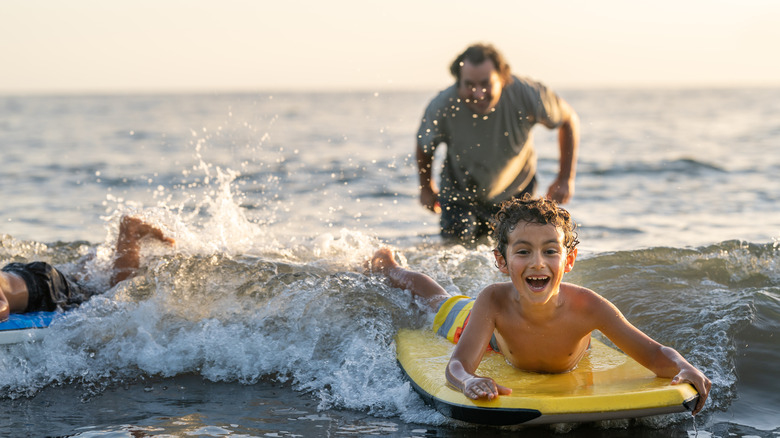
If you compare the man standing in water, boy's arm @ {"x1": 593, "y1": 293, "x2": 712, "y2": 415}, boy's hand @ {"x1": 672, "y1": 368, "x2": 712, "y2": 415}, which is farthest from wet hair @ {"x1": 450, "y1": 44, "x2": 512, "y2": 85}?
boy's hand @ {"x1": 672, "y1": 368, "x2": 712, "y2": 415}

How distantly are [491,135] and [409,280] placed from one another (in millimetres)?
1621

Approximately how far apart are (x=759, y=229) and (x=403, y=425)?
6.00m

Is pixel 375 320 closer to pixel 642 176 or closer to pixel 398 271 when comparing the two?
pixel 398 271

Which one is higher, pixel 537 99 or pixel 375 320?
pixel 537 99

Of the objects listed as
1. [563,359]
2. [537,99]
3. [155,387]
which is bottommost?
[155,387]

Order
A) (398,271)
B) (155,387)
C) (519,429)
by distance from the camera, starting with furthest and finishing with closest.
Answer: (398,271), (155,387), (519,429)

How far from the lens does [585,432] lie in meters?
3.62

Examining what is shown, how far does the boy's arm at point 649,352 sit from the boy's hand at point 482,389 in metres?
0.68

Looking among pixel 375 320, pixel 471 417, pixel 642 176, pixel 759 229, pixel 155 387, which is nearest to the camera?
pixel 471 417

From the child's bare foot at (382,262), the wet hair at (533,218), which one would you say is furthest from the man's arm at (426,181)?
the wet hair at (533,218)

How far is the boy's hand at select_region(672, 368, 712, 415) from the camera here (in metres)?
3.45

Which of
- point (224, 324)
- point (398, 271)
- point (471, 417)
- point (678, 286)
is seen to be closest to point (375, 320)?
point (398, 271)

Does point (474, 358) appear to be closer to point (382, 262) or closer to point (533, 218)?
point (533, 218)

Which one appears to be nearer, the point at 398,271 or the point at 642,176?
the point at 398,271
